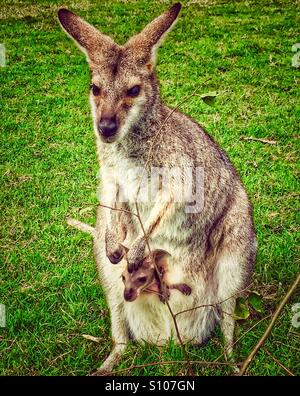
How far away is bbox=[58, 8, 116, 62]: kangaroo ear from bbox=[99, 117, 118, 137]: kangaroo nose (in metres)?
0.30

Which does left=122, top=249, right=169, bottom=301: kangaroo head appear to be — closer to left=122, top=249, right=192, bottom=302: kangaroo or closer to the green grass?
left=122, top=249, right=192, bottom=302: kangaroo

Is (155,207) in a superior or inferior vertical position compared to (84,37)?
inferior

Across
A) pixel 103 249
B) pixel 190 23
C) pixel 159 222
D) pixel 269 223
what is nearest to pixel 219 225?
pixel 159 222

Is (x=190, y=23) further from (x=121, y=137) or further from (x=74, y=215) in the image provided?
(x=121, y=137)

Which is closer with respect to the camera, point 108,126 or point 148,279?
point 108,126

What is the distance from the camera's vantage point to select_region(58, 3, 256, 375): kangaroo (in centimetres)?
231

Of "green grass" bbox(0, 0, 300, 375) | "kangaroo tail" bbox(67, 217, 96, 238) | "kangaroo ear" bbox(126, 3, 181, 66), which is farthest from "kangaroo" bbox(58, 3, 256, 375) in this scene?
"kangaroo tail" bbox(67, 217, 96, 238)

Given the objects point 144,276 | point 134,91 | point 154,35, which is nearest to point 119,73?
point 134,91

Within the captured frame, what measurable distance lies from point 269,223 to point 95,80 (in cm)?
143

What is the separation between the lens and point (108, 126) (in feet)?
7.16

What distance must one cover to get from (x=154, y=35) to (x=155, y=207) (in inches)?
27.5

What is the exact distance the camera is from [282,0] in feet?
16.5

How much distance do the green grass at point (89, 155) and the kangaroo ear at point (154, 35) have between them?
1.14m

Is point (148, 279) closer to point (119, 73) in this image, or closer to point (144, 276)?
point (144, 276)
